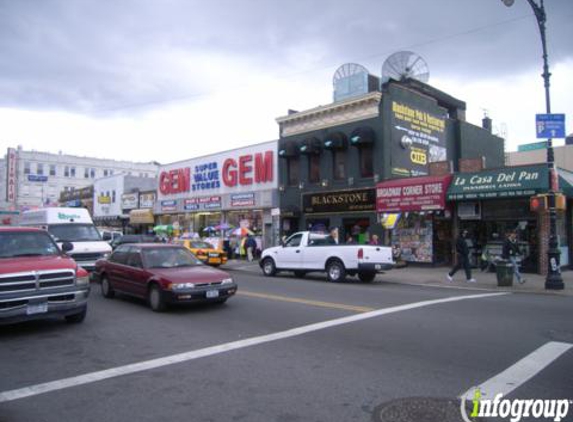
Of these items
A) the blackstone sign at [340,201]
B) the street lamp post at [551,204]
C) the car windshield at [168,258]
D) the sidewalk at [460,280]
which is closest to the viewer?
the car windshield at [168,258]

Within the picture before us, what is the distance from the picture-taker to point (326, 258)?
1648 centimetres

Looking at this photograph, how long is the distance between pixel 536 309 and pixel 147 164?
8017 centimetres

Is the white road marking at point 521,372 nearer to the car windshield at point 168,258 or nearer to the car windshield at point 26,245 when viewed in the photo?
the car windshield at point 168,258

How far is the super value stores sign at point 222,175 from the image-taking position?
96.7ft

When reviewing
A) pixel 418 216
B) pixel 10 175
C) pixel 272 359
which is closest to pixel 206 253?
pixel 418 216

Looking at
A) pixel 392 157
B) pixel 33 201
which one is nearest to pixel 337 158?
pixel 392 157

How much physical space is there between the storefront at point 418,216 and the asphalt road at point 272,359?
34.9ft

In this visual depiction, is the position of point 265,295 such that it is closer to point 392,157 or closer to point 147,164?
point 392,157

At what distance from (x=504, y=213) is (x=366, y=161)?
7594 mm

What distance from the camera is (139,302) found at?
11.3 m

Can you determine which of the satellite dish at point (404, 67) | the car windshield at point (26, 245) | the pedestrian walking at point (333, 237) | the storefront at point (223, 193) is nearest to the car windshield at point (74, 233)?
the car windshield at point (26, 245)

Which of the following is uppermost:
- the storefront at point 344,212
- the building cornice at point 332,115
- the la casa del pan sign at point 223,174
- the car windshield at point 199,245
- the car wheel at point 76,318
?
the building cornice at point 332,115

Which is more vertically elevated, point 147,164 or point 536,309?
point 147,164

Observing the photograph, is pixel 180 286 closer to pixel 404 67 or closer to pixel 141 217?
pixel 404 67
